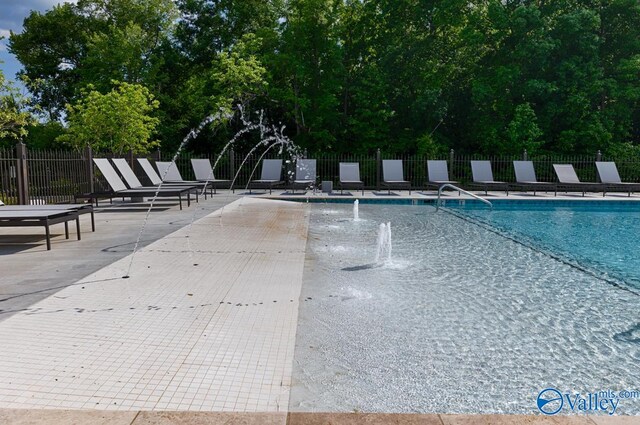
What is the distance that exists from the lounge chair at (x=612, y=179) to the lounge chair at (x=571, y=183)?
336mm

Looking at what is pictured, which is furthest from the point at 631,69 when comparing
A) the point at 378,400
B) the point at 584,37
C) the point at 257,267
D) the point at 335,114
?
the point at 378,400

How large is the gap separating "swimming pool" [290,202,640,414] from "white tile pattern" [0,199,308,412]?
264mm

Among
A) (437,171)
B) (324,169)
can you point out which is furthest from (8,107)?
(437,171)

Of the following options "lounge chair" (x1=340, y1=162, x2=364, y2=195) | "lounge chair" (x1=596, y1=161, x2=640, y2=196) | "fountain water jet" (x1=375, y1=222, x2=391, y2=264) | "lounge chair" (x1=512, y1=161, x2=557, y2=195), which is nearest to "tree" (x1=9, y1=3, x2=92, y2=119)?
"lounge chair" (x1=340, y1=162, x2=364, y2=195)

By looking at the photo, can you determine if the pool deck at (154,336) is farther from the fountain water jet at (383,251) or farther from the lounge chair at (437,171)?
the lounge chair at (437,171)

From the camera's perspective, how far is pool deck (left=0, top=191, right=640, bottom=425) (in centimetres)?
231

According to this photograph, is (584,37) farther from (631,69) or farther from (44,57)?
(44,57)

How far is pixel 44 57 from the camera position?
1288 inches

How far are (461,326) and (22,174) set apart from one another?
1054cm

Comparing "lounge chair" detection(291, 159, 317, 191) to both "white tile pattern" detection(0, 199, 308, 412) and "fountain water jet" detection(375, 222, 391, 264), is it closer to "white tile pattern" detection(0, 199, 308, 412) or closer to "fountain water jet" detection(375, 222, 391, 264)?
"fountain water jet" detection(375, 222, 391, 264)

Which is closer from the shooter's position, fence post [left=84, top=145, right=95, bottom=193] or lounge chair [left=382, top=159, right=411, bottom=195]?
fence post [left=84, top=145, right=95, bottom=193]

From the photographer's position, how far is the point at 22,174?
10516mm

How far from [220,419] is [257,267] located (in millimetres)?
3256

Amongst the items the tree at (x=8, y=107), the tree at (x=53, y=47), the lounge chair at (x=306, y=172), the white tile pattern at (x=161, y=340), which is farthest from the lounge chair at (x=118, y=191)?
the tree at (x=53, y=47)
